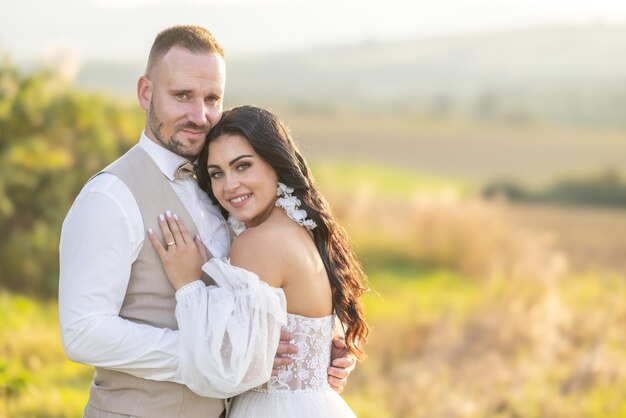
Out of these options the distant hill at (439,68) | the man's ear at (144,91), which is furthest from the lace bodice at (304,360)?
the distant hill at (439,68)

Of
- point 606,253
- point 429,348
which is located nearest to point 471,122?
point 606,253

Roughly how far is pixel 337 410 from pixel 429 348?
5677mm

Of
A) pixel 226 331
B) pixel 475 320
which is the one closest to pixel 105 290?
pixel 226 331

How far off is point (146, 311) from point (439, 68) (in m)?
102

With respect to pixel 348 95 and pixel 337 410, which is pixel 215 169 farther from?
pixel 348 95

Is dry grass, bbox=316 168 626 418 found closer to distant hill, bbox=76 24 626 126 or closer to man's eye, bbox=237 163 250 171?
man's eye, bbox=237 163 250 171

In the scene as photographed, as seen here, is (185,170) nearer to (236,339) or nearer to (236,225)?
(236,225)

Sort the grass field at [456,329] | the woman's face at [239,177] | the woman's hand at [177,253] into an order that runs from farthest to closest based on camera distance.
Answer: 1. the grass field at [456,329]
2. the woman's face at [239,177]
3. the woman's hand at [177,253]

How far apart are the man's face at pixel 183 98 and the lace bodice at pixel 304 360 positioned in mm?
730

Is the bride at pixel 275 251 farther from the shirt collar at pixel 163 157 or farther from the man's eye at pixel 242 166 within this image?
the shirt collar at pixel 163 157

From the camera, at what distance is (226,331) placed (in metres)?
2.87

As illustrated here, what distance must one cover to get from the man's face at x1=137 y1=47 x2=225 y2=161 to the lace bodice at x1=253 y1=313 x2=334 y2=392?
0.73 m

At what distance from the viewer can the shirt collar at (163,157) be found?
319 cm

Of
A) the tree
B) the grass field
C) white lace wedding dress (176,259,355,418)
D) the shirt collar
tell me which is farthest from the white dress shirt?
the tree
